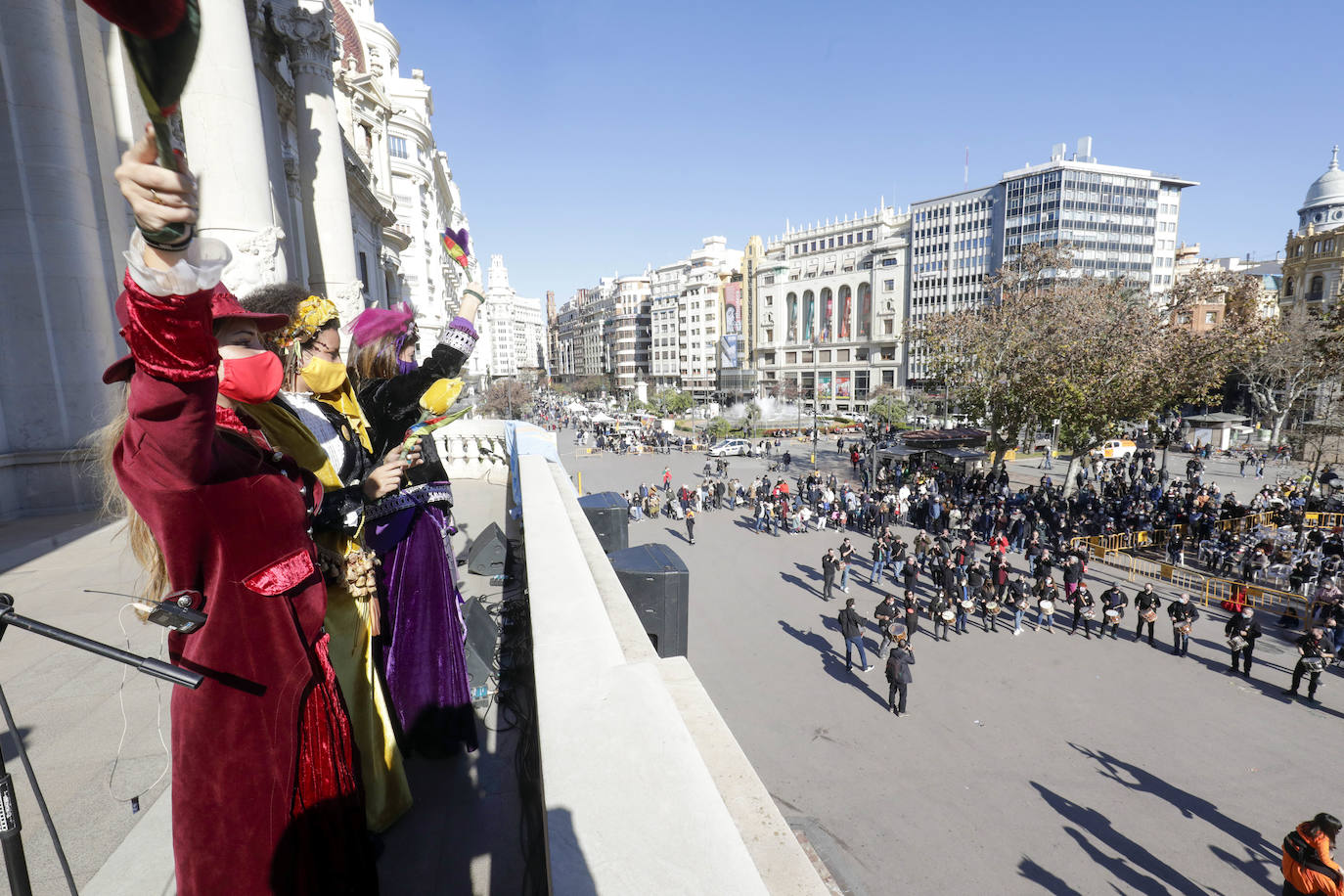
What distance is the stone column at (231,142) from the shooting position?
571 cm

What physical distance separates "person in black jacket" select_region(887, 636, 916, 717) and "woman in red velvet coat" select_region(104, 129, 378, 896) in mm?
8520

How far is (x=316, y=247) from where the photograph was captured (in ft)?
43.3

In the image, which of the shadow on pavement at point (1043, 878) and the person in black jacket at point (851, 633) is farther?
the person in black jacket at point (851, 633)

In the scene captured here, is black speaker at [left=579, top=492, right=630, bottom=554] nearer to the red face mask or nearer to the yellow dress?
the yellow dress

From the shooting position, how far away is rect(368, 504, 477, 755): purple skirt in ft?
8.80

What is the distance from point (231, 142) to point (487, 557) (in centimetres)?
462

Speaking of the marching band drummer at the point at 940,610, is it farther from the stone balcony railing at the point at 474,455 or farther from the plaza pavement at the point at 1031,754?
the stone balcony railing at the point at 474,455

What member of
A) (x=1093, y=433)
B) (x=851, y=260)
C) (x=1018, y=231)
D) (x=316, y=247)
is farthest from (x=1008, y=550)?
A: (x=851, y=260)

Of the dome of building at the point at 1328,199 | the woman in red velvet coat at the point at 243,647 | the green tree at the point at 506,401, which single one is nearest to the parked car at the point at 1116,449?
the woman in red velvet coat at the point at 243,647

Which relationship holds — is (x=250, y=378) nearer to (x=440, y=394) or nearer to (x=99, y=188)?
(x=440, y=394)

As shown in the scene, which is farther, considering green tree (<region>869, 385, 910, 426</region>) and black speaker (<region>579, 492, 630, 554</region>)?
green tree (<region>869, 385, 910, 426</region>)

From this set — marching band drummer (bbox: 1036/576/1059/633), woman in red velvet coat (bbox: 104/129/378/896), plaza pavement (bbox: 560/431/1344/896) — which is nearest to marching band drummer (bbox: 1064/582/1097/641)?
plaza pavement (bbox: 560/431/1344/896)

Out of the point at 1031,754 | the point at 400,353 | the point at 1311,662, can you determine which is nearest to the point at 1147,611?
the point at 1311,662

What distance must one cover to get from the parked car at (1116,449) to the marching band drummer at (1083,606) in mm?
20599
